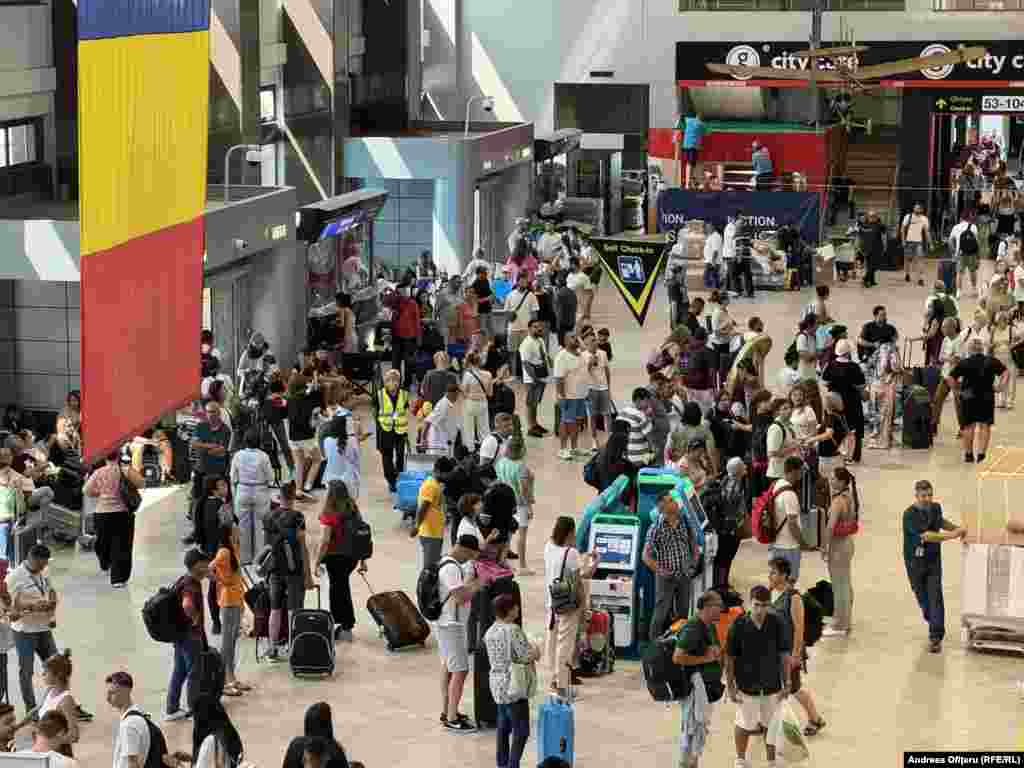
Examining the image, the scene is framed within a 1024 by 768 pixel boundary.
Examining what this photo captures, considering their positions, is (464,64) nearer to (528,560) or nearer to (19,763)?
(528,560)

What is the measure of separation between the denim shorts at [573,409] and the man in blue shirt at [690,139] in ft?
67.0

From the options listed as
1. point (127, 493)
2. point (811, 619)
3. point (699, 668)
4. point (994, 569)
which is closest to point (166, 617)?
point (699, 668)

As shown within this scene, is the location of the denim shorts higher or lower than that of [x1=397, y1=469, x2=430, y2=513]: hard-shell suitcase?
higher

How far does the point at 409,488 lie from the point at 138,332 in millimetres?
5677

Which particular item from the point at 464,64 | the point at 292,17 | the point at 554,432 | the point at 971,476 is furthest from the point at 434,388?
the point at 464,64

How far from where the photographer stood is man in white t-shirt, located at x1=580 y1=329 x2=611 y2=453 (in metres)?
21.2

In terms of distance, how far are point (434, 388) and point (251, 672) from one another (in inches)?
241

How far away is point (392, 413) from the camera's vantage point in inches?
766

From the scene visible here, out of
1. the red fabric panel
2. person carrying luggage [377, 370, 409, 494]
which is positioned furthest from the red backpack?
person carrying luggage [377, 370, 409, 494]

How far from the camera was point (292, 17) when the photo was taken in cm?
2880

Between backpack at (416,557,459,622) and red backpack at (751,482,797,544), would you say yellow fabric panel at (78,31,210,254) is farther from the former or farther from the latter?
red backpack at (751,482,797,544)

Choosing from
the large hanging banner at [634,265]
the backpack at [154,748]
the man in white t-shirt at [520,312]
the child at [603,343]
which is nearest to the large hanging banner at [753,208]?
the man in white t-shirt at [520,312]

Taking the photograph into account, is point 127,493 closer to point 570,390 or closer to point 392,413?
point 392,413

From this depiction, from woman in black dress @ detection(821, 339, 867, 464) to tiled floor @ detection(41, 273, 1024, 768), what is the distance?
7.31 ft
